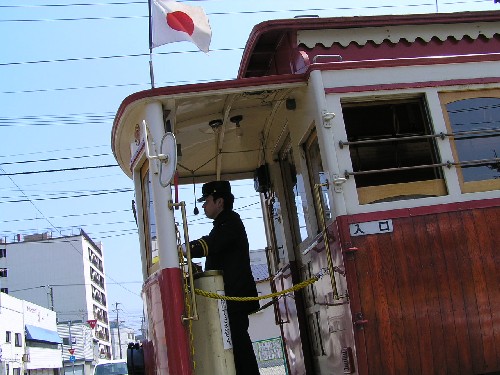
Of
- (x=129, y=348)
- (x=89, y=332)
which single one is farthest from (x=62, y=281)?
(x=129, y=348)

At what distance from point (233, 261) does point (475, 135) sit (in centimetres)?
229

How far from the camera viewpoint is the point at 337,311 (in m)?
4.92

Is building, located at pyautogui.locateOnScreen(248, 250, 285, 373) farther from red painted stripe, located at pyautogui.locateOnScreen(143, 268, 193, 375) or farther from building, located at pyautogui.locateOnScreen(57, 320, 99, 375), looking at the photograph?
building, located at pyautogui.locateOnScreen(57, 320, 99, 375)

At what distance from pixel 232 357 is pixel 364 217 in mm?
1510

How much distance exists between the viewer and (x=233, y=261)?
5.41m

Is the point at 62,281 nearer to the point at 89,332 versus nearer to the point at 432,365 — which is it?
the point at 89,332

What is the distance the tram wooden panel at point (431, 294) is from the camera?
448 cm

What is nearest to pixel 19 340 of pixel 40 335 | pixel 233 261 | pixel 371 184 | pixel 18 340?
pixel 18 340

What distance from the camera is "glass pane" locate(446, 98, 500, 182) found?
497 centimetres

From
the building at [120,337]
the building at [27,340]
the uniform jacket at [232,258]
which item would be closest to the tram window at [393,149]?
the uniform jacket at [232,258]

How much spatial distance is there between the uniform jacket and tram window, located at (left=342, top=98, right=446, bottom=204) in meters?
1.18

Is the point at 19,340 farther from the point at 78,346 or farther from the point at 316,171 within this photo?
the point at 316,171

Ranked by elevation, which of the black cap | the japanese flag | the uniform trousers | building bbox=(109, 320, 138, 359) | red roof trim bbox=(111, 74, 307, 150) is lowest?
the uniform trousers

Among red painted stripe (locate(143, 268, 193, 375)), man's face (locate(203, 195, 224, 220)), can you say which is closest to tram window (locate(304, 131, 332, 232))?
man's face (locate(203, 195, 224, 220))
